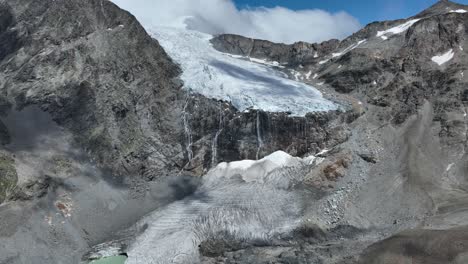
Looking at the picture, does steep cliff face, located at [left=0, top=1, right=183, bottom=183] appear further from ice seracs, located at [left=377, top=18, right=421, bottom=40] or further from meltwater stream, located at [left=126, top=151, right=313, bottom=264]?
ice seracs, located at [left=377, top=18, right=421, bottom=40]

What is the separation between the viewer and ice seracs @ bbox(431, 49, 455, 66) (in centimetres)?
4581

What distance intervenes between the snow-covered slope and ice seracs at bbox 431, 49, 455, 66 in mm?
12079

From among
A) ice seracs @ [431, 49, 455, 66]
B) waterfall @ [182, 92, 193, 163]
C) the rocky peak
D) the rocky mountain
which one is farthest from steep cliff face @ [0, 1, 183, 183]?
the rocky peak

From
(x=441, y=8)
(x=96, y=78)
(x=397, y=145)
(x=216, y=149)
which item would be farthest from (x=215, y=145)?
(x=441, y=8)

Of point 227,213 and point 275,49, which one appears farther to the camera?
point 275,49

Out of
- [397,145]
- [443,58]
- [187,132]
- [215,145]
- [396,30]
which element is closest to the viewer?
[397,145]

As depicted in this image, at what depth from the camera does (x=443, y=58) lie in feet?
151

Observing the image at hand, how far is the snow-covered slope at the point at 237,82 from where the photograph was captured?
1625 inches

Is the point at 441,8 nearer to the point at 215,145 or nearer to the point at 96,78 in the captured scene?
the point at 215,145

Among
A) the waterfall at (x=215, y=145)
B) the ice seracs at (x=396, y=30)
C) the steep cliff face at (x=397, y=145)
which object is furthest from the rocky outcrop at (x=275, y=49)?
the waterfall at (x=215, y=145)

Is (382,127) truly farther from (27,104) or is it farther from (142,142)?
(27,104)

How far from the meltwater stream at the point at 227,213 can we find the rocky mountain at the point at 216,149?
0.36 feet

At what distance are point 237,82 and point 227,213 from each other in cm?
1563

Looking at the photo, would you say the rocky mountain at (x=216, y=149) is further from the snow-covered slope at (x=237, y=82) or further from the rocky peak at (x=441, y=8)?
the rocky peak at (x=441, y=8)
